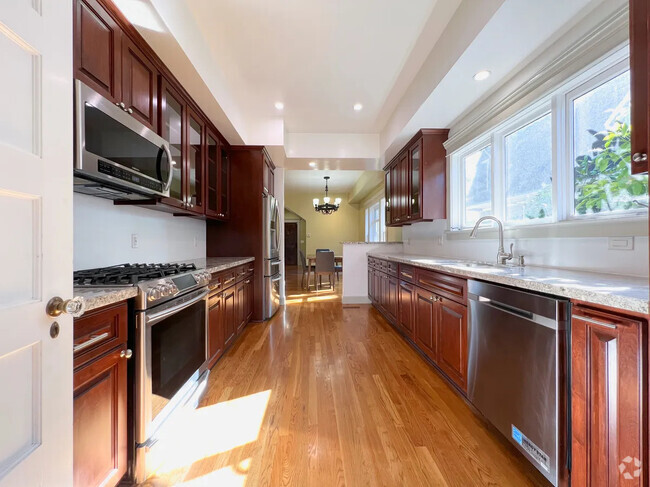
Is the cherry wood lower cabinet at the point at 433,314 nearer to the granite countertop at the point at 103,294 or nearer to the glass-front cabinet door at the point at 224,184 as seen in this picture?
the granite countertop at the point at 103,294

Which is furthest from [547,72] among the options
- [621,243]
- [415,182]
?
[415,182]

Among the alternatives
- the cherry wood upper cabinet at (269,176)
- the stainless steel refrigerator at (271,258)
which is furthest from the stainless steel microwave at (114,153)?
the cherry wood upper cabinet at (269,176)

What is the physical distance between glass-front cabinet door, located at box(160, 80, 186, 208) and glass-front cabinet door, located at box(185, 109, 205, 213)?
0.30 ft

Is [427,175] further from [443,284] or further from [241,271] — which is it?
[241,271]

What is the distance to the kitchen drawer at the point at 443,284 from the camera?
5.74ft

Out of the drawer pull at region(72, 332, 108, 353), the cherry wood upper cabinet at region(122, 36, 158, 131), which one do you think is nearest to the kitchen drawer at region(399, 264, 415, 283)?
the drawer pull at region(72, 332, 108, 353)

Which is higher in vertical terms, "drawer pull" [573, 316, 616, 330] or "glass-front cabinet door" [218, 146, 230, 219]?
"glass-front cabinet door" [218, 146, 230, 219]

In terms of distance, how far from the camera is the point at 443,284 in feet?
6.50

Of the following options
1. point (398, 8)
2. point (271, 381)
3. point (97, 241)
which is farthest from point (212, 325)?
point (398, 8)

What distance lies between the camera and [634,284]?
3.53 ft

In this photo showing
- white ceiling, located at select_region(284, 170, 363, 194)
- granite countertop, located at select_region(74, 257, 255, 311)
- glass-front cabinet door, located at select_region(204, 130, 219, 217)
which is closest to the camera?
granite countertop, located at select_region(74, 257, 255, 311)

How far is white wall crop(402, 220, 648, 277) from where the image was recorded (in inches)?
51.5

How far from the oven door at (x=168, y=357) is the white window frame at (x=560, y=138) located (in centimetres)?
238

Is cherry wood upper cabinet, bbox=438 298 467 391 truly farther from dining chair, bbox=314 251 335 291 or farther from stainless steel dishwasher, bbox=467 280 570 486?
dining chair, bbox=314 251 335 291
